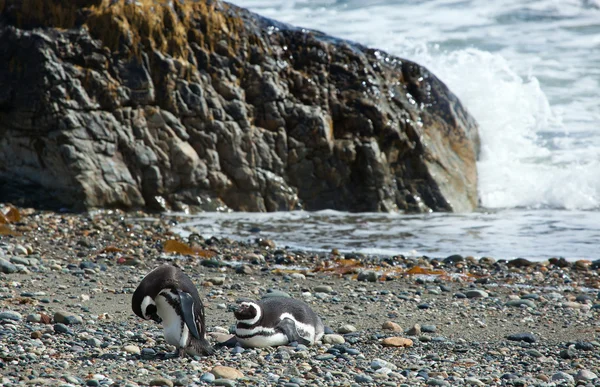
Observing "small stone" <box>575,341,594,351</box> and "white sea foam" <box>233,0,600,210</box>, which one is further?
"white sea foam" <box>233,0,600,210</box>

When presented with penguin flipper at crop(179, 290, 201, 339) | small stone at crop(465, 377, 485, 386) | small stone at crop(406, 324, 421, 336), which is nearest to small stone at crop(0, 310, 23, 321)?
penguin flipper at crop(179, 290, 201, 339)

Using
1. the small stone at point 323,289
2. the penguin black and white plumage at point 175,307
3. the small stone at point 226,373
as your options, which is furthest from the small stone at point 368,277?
the small stone at point 226,373

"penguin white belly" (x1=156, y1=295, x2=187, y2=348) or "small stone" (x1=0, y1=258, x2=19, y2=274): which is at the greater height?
"penguin white belly" (x1=156, y1=295, x2=187, y2=348)

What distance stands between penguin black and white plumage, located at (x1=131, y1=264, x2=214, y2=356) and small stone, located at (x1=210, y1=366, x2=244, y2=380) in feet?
1.25

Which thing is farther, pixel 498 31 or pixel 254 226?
pixel 498 31

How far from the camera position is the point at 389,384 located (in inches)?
167

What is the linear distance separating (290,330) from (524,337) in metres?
1.64

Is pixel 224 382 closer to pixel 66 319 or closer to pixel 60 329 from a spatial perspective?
pixel 60 329

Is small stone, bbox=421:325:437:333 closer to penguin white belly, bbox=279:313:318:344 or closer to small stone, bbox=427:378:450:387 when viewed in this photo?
penguin white belly, bbox=279:313:318:344

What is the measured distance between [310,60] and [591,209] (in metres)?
4.83

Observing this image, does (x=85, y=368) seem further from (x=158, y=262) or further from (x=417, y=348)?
(x=158, y=262)

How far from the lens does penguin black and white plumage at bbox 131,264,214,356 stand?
4617 millimetres

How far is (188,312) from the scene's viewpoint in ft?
15.1

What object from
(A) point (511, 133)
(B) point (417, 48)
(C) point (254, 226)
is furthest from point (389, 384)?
(B) point (417, 48)
